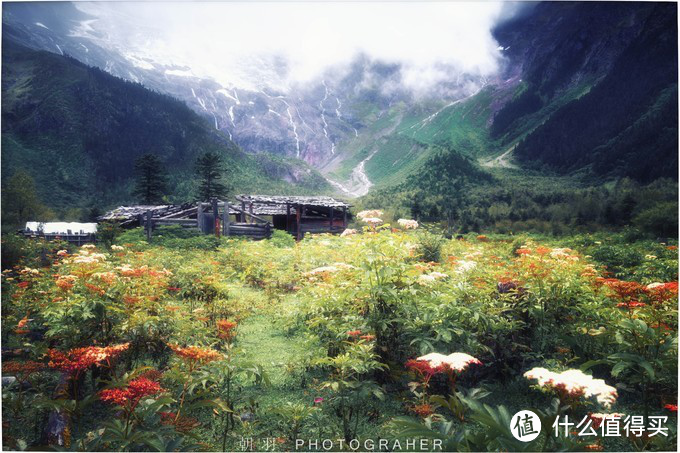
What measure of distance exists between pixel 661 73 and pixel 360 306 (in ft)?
→ 20.3

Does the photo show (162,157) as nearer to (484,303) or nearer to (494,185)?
(484,303)

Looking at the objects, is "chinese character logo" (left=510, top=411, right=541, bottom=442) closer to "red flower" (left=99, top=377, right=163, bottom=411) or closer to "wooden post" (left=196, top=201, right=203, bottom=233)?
"red flower" (left=99, top=377, right=163, bottom=411)

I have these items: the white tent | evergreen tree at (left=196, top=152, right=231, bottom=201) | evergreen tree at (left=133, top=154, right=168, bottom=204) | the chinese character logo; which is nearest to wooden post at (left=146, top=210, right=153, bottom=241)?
evergreen tree at (left=133, top=154, right=168, bottom=204)

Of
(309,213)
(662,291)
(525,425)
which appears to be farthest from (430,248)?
(309,213)

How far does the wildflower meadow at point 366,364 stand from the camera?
8.14ft

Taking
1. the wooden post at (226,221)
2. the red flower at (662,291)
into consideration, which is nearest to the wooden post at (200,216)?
the wooden post at (226,221)

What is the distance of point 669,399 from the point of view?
120 inches

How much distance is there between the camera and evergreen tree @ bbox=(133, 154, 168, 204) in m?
7.46

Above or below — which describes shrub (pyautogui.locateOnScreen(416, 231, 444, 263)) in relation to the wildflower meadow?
above

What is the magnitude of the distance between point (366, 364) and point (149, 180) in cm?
693

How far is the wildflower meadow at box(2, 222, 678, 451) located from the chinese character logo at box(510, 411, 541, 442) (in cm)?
8

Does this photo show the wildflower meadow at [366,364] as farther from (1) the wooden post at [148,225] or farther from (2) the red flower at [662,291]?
(1) the wooden post at [148,225]

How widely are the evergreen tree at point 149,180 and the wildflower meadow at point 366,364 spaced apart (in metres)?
3.37

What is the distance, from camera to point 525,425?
2.38m
